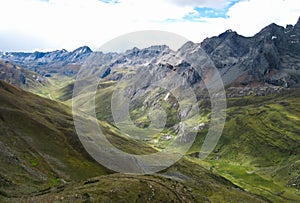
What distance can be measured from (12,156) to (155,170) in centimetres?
6524

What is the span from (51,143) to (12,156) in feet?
114

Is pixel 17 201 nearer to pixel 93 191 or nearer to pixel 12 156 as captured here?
pixel 93 191

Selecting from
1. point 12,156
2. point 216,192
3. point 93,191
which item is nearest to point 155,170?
point 216,192

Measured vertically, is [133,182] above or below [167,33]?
below

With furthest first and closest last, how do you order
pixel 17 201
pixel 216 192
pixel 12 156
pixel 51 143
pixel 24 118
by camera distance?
1. pixel 24 118
2. pixel 51 143
3. pixel 216 192
4. pixel 12 156
5. pixel 17 201

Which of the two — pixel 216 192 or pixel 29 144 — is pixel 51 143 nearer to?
pixel 29 144

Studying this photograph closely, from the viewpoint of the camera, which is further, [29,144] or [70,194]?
[29,144]

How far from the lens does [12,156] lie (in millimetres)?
110375

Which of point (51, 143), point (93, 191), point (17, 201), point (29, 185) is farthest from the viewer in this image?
point (51, 143)

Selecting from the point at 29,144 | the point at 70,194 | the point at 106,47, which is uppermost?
the point at 106,47

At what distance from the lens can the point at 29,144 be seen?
13275cm

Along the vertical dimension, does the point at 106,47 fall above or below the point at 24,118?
above

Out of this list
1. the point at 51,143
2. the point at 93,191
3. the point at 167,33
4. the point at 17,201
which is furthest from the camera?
the point at 51,143

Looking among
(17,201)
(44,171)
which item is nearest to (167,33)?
(17,201)
